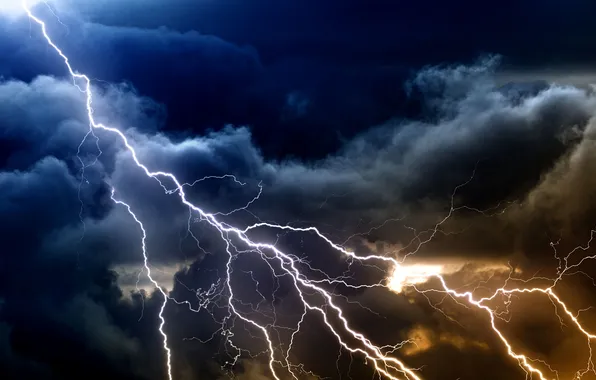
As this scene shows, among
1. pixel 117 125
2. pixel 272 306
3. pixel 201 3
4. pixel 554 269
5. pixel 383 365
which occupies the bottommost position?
pixel 383 365

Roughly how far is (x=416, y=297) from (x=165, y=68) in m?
7.20

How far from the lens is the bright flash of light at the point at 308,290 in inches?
441

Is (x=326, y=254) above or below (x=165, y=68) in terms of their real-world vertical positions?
below

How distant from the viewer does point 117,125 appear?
11.4 m

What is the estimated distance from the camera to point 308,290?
11.4m

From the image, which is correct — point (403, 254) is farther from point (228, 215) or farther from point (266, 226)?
point (228, 215)

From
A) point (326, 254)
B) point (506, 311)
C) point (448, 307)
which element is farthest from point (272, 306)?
point (506, 311)

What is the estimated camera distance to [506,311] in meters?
11.3

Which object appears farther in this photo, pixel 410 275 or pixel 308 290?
pixel 308 290

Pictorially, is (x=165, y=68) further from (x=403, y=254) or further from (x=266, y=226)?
(x=403, y=254)

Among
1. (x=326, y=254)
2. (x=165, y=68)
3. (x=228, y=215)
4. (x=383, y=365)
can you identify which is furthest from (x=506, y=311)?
(x=165, y=68)

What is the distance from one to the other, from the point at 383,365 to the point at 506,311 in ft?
9.21

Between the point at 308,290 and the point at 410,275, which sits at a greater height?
the point at 410,275

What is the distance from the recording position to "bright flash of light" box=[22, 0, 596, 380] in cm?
1120
